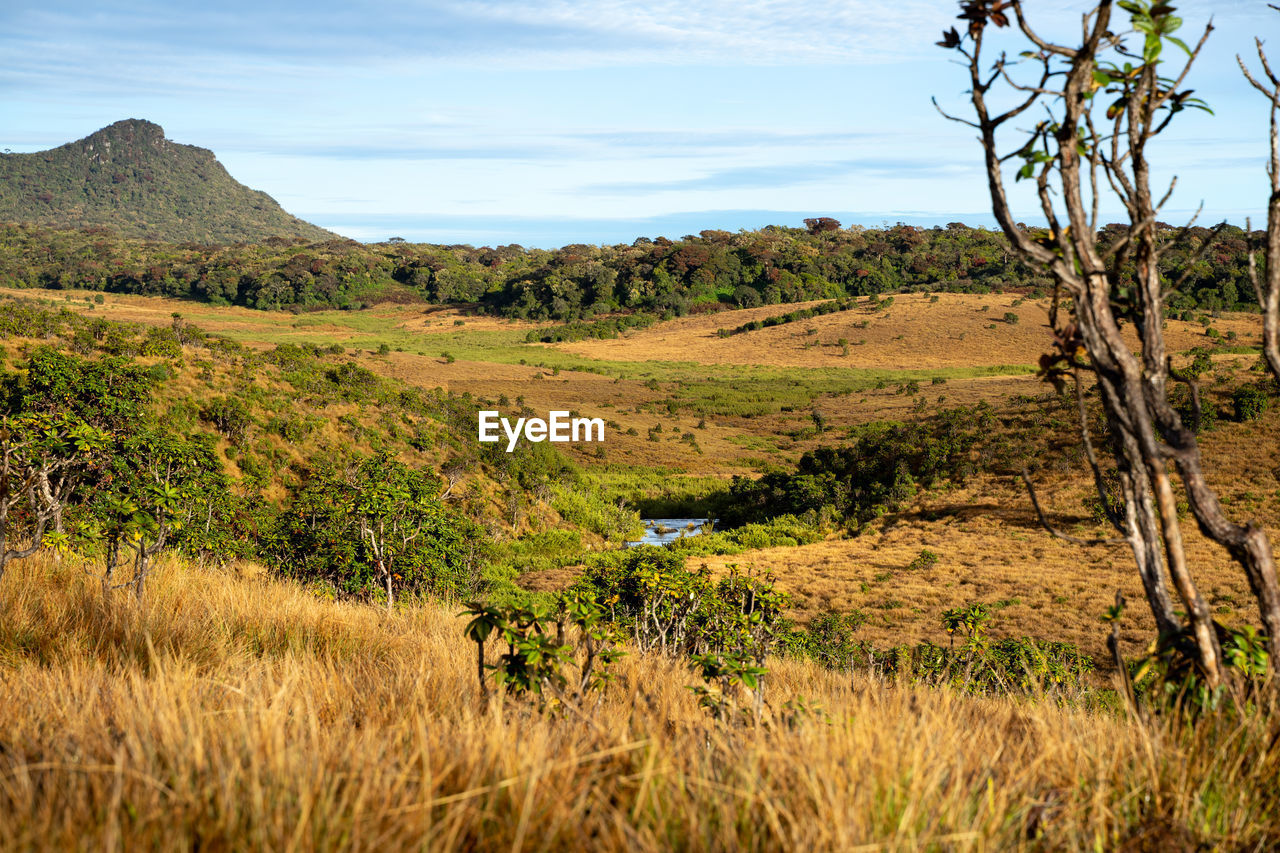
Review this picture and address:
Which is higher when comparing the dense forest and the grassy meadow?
the dense forest

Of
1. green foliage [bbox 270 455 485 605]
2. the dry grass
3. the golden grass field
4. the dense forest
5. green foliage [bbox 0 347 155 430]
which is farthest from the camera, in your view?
the dense forest

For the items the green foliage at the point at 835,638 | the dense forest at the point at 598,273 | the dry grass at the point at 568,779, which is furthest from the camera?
the dense forest at the point at 598,273

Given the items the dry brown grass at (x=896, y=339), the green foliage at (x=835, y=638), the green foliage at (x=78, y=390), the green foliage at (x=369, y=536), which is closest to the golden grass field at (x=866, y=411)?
the dry brown grass at (x=896, y=339)

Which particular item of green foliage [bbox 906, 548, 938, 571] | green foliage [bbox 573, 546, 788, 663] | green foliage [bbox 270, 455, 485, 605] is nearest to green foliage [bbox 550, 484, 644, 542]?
green foliage [bbox 906, 548, 938, 571]

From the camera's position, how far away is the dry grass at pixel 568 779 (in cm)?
206

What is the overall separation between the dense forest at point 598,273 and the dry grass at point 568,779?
73299 millimetres

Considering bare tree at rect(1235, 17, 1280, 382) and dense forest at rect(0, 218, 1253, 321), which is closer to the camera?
bare tree at rect(1235, 17, 1280, 382)

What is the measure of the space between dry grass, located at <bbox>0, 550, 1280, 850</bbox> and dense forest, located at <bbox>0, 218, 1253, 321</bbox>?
240 feet

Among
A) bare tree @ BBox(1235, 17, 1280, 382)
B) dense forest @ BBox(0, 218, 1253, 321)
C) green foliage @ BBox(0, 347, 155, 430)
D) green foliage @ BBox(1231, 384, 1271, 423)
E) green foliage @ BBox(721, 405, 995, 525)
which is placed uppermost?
dense forest @ BBox(0, 218, 1253, 321)

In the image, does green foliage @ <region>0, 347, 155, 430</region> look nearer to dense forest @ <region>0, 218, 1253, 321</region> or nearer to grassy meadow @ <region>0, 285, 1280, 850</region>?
grassy meadow @ <region>0, 285, 1280, 850</region>

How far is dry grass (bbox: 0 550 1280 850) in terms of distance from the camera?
2.06m

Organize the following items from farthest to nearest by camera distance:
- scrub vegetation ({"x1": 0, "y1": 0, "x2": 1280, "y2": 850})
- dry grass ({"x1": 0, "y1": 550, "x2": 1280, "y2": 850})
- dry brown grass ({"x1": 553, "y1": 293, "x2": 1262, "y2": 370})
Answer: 1. dry brown grass ({"x1": 553, "y1": 293, "x2": 1262, "y2": 370})
2. scrub vegetation ({"x1": 0, "y1": 0, "x2": 1280, "y2": 850})
3. dry grass ({"x1": 0, "y1": 550, "x2": 1280, "y2": 850})

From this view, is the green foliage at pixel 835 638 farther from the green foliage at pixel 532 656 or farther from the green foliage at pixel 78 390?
the green foliage at pixel 78 390

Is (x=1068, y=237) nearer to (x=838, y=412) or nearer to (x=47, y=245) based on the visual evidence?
(x=838, y=412)
